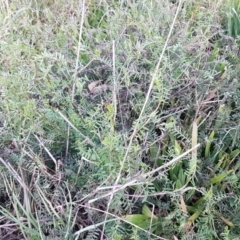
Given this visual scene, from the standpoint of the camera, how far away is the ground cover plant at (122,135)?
0.92m

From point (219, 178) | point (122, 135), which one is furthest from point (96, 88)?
point (219, 178)

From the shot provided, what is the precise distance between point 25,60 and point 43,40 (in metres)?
0.20

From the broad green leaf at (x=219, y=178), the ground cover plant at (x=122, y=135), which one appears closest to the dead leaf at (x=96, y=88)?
the ground cover plant at (x=122, y=135)

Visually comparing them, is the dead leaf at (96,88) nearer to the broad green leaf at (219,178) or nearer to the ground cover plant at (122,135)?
the ground cover plant at (122,135)

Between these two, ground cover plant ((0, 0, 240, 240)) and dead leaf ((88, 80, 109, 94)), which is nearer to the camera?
ground cover plant ((0, 0, 240, 240))

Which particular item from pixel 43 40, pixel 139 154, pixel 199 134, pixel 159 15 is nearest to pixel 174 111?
pixel 199 134

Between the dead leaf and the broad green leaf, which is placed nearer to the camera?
the broad green leaf

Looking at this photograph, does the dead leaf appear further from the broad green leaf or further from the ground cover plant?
the broad green leaf

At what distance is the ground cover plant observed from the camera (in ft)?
3.03

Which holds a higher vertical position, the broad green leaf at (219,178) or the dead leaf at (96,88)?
the dead leaf at (96,88)

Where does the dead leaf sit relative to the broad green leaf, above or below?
above

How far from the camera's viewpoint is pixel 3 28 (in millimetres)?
1220

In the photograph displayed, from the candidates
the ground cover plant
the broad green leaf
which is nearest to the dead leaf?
the ground cover plant

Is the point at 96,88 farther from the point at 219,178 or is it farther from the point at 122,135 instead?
the point at 219,178
